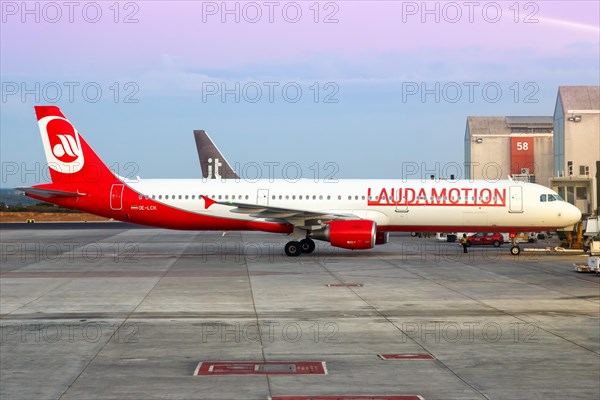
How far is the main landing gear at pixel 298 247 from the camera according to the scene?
37594 mm

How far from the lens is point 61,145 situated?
39.4 meters

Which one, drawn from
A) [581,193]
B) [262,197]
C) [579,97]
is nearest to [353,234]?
[262,197]

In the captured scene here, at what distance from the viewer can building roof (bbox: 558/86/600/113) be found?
54.8 m

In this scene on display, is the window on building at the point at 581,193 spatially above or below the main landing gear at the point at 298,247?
above

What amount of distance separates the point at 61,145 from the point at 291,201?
11.4 m

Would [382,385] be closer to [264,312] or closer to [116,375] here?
[116,375]

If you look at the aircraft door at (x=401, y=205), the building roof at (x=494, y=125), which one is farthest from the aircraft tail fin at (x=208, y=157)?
the aircraft door at (x=401, y=205)

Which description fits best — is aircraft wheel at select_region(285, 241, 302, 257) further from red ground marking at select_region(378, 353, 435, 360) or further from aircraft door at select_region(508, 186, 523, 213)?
red ground marking at select_region(378, 353, 435, 360)

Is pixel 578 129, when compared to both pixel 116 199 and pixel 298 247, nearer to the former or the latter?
pixel 298 247

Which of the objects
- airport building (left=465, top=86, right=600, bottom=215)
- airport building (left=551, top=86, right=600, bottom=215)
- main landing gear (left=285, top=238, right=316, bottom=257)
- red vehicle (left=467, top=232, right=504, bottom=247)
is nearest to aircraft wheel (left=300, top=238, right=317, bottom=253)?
main landing gear (left=285, top=238, right=316, bottom=257)

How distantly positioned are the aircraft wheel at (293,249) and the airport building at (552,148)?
48.4 feet

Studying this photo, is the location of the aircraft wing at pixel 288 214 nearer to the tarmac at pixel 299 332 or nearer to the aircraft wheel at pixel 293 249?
the aircraft wheel at pixel 293 249

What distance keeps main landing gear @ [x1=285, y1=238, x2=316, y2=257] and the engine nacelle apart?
109 inches

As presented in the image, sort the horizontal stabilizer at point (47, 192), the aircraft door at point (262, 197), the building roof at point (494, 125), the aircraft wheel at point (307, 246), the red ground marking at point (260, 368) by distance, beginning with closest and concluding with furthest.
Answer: the red ground marking at point (260, 368) → the horizontal stabilizer at point (47, 192) → the aircraft wheel at point (307, 246) → the aircraft door at point (262, 197) → the building roof at point (494, 125)
